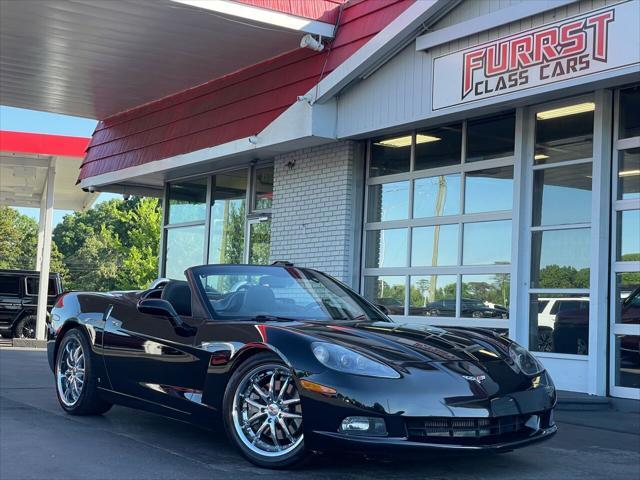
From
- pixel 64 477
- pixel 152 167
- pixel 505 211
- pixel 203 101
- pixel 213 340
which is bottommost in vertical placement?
pixel 64 477

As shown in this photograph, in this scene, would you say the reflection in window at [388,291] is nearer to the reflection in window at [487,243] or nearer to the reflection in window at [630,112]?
the reflection in window at [487,243]

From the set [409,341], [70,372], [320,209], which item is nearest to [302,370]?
[409,341]

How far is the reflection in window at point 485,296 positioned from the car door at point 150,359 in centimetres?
492

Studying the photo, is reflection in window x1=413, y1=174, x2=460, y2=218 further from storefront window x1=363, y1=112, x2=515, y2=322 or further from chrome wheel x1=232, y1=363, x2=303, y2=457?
chrome wheel x1=232, y1=363, x2=303, y2=457

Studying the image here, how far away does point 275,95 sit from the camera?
467 inches

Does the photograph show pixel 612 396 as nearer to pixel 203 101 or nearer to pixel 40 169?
pixel 203 101

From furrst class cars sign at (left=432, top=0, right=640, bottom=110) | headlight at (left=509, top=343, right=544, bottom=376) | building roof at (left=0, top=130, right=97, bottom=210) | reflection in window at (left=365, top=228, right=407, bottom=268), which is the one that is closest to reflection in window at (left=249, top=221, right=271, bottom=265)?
reflection in window at (left=365, top=228, right=407, bottom=268)

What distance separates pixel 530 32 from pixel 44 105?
1033cm

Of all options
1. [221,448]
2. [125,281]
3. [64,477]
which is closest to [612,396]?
[221,448]

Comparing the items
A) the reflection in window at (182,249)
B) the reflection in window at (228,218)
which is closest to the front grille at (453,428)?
the reflection in window at (228,218)

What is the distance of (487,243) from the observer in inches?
398

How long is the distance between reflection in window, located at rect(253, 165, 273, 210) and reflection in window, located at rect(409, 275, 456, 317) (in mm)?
3596

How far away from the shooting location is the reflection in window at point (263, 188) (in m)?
13.8

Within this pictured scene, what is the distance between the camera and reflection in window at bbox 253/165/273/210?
13.8 meters
